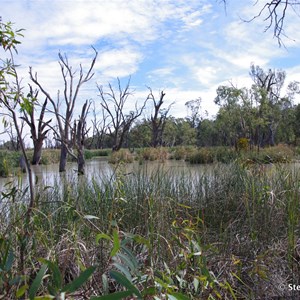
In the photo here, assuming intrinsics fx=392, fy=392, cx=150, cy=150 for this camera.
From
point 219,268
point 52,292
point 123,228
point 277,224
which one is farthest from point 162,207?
point 52,292

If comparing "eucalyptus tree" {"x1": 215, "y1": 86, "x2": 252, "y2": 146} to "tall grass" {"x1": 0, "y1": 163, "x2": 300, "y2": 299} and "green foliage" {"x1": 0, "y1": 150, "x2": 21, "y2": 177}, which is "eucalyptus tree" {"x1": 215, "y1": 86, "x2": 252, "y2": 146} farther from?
"tall grass" {"x1": 0, "y1": 163, "x2": 300, "y2": 299}

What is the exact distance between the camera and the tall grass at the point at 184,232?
167 centimetres

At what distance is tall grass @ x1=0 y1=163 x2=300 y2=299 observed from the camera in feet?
5.49

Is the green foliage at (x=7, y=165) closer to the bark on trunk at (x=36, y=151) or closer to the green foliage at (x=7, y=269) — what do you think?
the green foliage at (x=7, y=269)

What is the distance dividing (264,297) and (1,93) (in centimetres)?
181

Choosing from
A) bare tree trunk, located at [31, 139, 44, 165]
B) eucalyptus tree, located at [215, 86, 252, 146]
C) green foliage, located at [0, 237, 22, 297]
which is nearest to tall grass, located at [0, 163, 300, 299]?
green foliage, located at [0, 237, 22, 297]

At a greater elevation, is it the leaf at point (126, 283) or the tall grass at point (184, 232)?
the leaf at point (126, 283)

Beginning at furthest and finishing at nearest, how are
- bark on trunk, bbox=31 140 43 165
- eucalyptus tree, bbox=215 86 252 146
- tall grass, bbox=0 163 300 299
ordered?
eucalyptus tree, bbox=215 86 252 146, bark on trunk, bbox=31 140 43 165, tall grass, bbox=0 163 300 299

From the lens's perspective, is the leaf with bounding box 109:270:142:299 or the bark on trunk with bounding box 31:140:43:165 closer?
the leaf with bounding box 109:270:142:299

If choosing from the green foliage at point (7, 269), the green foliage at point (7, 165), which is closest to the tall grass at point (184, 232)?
the green foliage at point (7, 269)

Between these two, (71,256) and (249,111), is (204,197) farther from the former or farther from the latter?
(249,111)

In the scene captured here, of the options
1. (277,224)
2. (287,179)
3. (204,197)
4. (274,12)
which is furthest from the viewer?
(204,197)

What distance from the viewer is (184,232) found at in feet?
7.29

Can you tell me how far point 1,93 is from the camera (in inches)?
56.4
